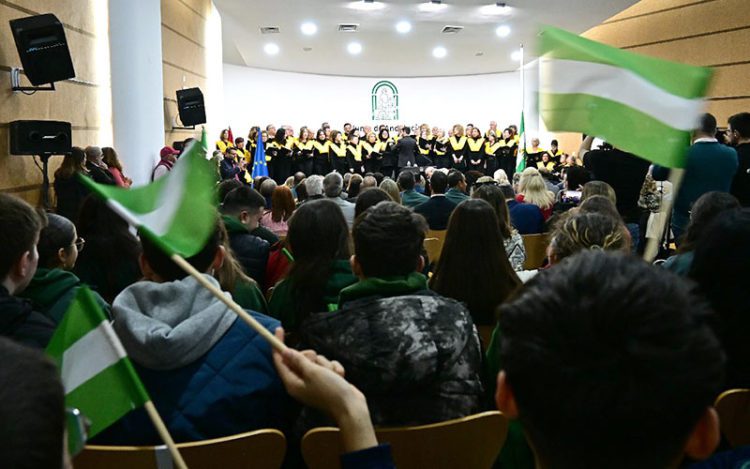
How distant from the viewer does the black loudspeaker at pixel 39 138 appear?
5.46 m

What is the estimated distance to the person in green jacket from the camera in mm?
2133

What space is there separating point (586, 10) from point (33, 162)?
937 cm

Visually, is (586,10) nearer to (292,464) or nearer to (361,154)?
(361,154)

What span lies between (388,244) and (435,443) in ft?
1.98

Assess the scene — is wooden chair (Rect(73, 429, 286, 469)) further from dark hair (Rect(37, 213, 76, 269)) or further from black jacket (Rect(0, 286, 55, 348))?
dark hair (Rect(37, 213, 76, 269))

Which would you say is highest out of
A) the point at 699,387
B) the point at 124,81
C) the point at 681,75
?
the point at 124,81

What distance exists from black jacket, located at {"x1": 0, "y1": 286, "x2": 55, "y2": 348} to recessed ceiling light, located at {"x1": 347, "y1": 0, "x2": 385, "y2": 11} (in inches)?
413

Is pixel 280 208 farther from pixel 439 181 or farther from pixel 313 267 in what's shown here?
pixel 313 267

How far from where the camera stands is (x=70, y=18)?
6.95 metres

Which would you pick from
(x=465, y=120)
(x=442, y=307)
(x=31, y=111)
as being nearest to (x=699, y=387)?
(x=442, y=307)

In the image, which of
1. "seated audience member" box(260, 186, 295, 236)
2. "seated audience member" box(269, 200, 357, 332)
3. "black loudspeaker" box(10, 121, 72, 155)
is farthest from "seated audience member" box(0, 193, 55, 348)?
"black loudspeaker" box(10, 121, 72, 155)

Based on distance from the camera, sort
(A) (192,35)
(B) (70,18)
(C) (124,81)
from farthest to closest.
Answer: (A) (192,35), (C) (124,81), (B) (70,18)

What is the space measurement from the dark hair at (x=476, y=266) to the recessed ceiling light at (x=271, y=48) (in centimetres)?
1334

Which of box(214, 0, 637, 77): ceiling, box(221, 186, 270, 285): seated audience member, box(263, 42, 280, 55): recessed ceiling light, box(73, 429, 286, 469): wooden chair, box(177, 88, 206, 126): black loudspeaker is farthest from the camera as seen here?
box(263, 42, 280, 55): recessed ceiling light
